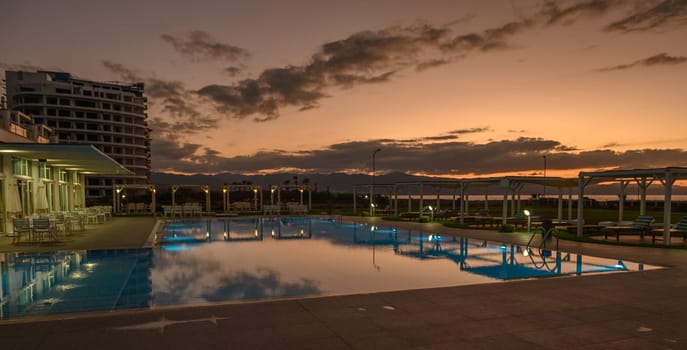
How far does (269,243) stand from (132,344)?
1041 centimetres

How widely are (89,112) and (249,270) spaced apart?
2595 inches

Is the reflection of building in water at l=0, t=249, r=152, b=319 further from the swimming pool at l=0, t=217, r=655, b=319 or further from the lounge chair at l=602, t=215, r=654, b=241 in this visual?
the lounge chair at l=602, t=215, r=654, b=241

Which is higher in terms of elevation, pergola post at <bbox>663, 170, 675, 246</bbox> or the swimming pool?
pergola post at <bbox>663, 170, 675, 246</bbox>

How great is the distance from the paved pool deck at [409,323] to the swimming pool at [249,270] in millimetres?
1572

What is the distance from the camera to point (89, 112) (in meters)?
62.3

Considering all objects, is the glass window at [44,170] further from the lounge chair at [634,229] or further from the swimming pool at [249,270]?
the lounge chair at [634,229]

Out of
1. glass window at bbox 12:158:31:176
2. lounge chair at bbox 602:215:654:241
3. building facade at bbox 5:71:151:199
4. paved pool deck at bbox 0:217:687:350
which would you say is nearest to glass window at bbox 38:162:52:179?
glass window at bbox 12:158:31:176

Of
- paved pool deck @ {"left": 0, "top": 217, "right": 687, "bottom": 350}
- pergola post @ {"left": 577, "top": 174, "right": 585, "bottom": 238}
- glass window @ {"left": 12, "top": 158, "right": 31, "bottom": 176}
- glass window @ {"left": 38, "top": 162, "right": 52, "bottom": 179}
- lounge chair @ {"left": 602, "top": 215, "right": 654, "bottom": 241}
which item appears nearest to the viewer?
paved pool deck @ {"left": 0, "top": 217, "right": 687, "bottom": 350}

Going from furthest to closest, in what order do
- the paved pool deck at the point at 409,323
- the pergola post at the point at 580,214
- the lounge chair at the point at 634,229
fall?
the pergola post at the point at 580,214
the lounge chair at the point at 634,229
the paved pool deck at the point at 409,323

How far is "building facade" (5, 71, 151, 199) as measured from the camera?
59062 millimetres

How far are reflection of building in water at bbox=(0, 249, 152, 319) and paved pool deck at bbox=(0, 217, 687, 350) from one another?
1.42m

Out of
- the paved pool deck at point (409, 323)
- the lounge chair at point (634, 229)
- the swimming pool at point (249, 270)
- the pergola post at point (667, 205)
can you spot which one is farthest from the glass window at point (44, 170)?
the pergola post at point (667, 205)

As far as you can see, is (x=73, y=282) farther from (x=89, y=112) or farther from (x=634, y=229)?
(x=89, y=112)

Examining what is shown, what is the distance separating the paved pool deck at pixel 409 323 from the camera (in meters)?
3.91
